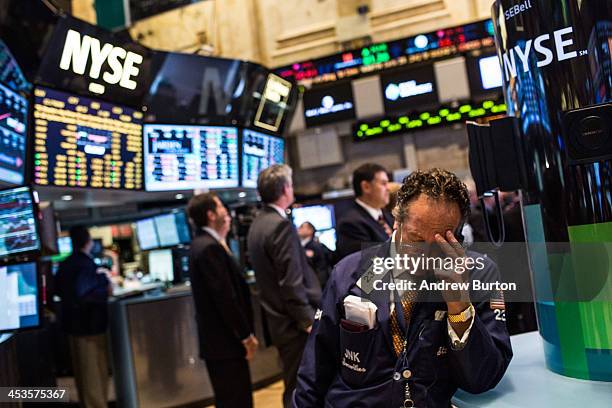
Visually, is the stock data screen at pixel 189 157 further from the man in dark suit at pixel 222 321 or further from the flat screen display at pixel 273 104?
the man in dark suit at pixel 222 321

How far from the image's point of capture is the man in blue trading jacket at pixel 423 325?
1.40m

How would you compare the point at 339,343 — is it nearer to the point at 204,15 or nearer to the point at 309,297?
the point at 309,297

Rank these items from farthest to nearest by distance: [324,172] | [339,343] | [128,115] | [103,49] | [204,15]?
[204,15] < [324,172] < [128,115] < [103,49] < [339,343]

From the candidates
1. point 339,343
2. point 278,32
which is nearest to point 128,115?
point 339,343

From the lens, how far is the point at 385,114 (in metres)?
7.33

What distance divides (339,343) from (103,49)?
3405mm

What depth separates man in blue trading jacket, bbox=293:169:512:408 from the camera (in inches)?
55.1

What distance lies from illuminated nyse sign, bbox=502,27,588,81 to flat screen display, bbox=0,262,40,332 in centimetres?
264

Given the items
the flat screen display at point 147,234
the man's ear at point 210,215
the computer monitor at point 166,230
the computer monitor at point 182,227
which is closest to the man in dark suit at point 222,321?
the man's ear at point 210,215

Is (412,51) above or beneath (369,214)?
above

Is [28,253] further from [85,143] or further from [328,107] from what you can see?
[328,107]

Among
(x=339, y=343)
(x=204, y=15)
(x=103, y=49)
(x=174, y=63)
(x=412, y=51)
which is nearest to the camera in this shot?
(x=339, y=343)

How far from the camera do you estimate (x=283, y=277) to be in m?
3.22

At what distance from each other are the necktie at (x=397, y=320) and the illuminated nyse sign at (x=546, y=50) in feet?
2.43
